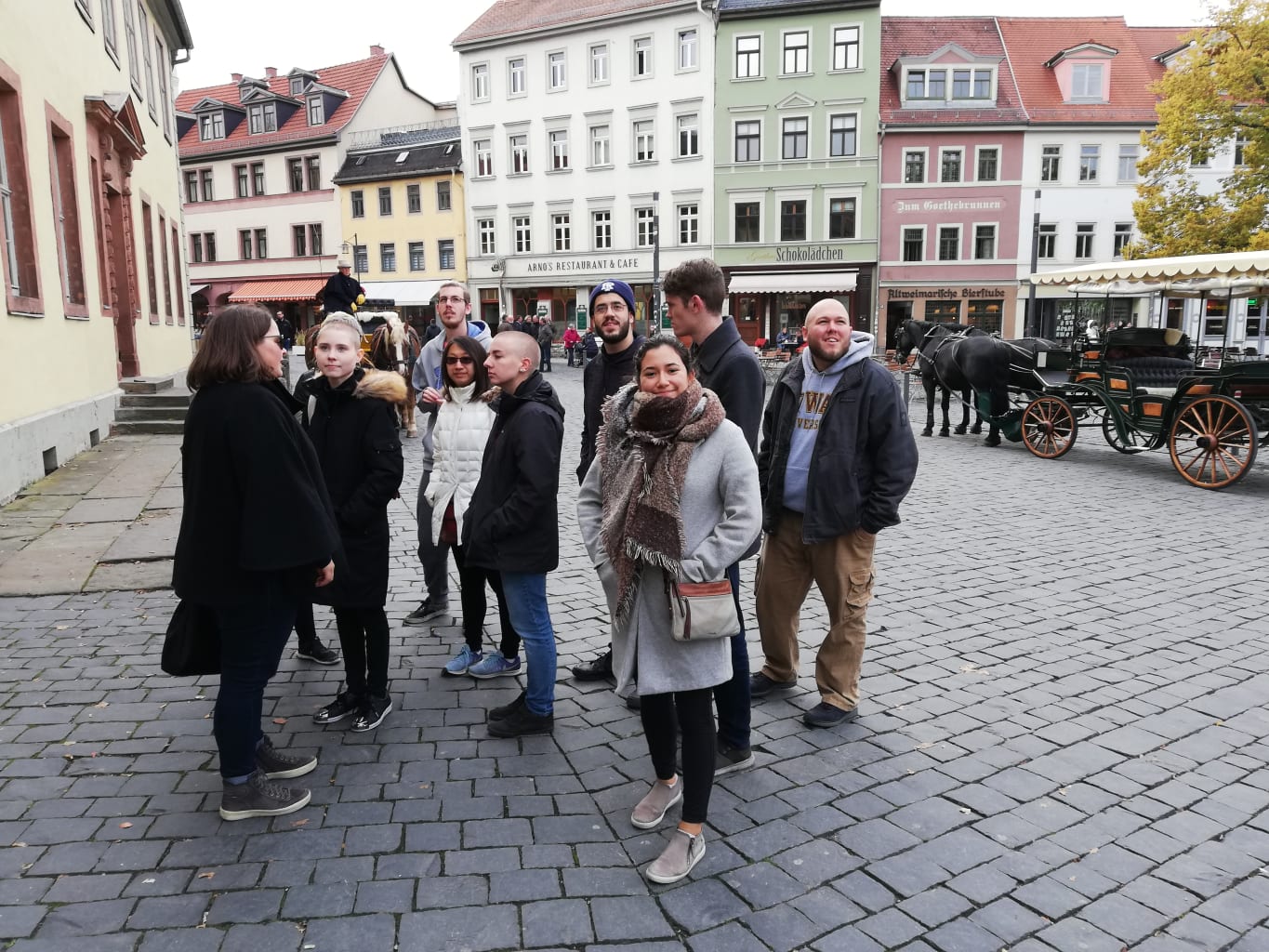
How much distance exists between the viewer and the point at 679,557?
9.68ft

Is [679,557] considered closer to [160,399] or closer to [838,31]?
[160,399]

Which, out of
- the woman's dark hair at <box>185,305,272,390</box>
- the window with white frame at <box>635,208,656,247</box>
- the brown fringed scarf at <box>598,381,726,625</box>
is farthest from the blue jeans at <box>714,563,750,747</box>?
the window with white frame at <box>635,208,656,247</box>

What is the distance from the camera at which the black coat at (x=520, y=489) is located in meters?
3.74

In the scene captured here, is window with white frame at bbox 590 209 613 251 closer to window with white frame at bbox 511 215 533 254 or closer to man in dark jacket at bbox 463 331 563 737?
window with white frame at bbox 511 215 533 254

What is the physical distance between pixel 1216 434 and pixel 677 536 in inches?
356

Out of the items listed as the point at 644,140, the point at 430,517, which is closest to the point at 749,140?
the point at 644,140

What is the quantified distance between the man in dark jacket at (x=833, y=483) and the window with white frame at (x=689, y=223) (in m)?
35.7

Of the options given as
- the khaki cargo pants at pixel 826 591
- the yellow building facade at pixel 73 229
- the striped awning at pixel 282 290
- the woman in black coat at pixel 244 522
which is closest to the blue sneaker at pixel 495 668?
the khaki cargo pants at pixel 826 591

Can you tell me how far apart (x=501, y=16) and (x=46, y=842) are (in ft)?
148

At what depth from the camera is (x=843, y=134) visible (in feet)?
121

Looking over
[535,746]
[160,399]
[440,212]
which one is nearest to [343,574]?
[535,746]

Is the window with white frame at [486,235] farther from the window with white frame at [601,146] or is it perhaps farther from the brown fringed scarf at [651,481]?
the brown fringed scarf at [651,481]

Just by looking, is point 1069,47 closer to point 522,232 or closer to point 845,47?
point 845,47

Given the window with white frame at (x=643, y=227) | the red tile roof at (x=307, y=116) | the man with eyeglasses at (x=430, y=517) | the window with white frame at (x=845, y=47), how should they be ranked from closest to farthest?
the man with eyeglasses at (x=430, y=517) < the window with white frame at (x=845, y=47) < the window with white frame at (x=643, y=227) < the red tile roof at (x=307, y=116)
